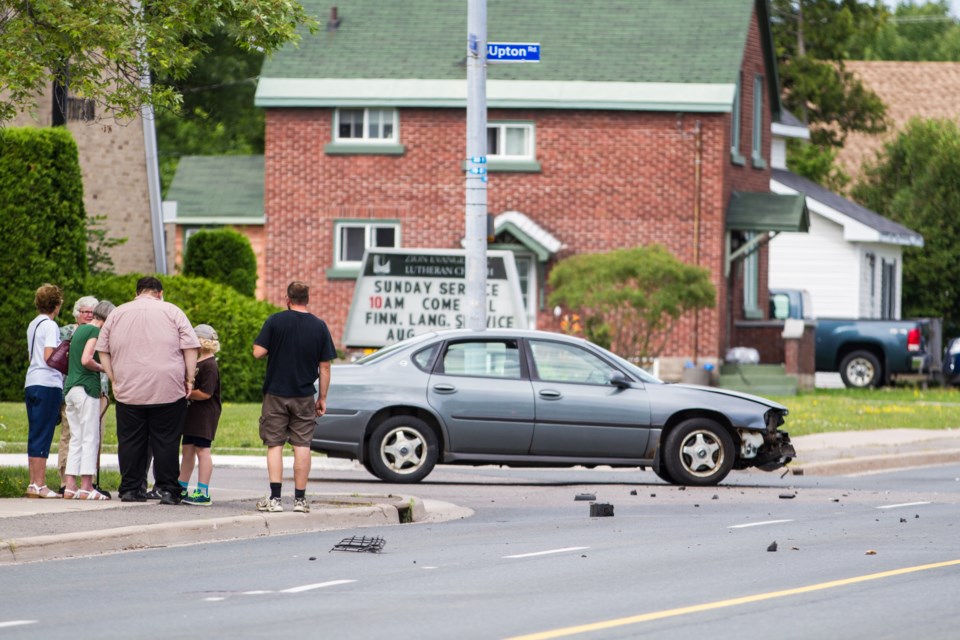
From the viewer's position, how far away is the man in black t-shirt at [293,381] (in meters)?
13.5

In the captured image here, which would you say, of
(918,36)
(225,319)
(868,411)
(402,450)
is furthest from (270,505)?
(918,36)

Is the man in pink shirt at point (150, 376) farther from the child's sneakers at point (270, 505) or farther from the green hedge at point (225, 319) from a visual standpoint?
the green hedge at point (225, 319)

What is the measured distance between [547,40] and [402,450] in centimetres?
1996

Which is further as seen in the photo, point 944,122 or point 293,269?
point 944,122

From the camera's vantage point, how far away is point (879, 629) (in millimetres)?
8523

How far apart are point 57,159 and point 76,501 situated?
38.3 ft

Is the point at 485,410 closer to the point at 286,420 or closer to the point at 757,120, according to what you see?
the point at 286,420

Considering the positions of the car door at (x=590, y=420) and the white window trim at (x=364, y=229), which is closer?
the car door at (x=590, y=420)

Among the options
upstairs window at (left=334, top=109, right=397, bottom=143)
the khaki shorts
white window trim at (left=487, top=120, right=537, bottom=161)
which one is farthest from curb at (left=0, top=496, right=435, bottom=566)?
upstairs window at (left=334, top=109, right=397, bottom=143)

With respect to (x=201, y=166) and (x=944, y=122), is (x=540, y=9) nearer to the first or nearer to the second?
(x=201, y=166)

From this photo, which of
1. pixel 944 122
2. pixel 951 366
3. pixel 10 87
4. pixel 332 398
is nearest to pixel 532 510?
pixel 332 398

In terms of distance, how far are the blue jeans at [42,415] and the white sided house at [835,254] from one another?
97.1 feet

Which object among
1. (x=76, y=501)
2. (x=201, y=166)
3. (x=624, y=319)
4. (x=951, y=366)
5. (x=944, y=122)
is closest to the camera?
(x=76, y=501)

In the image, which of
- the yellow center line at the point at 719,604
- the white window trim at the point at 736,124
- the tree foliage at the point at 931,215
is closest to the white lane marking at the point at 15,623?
the yellow center line at the point at 719,604
